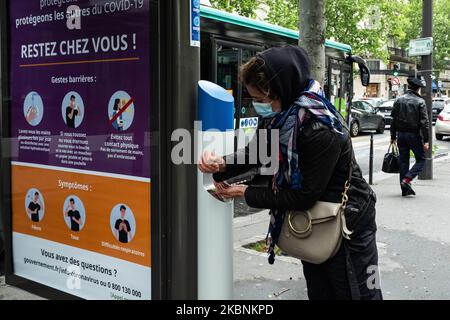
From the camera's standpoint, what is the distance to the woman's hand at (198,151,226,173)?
8.63 feet

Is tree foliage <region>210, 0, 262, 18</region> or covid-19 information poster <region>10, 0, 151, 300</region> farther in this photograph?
tree foliage <region>210, 0, 262, 18</region>

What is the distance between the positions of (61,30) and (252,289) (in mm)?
2541

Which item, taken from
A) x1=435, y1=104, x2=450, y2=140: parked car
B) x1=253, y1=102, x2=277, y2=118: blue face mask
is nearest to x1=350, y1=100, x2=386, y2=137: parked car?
x1=435, y1=104, x2=450, y2=140: parked car

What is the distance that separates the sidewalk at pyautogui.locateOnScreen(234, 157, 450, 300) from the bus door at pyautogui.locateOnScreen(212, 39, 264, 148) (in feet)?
6.22

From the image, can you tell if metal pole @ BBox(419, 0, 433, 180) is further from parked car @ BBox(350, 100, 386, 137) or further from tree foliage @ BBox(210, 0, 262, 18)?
parked car @ BBox(350, 100, 386, 137)

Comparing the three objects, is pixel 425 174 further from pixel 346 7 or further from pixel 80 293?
pixel 346 7

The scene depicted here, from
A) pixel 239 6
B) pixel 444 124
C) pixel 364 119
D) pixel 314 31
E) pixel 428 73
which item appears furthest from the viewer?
pixel 364 119

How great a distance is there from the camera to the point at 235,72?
848 centimetres

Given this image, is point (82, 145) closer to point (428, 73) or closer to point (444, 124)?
point (428, 73)

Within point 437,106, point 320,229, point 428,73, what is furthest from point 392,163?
point 437,106

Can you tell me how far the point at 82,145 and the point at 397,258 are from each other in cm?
352

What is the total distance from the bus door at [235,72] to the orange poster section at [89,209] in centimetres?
459

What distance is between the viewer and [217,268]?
9.66ft
